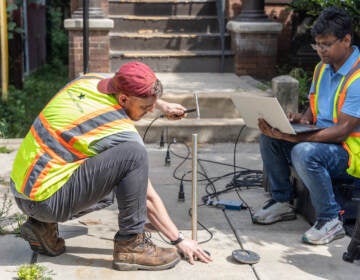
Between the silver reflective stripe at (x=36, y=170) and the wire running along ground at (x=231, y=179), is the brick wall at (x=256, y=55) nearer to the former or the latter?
the wire running along ground at (x=231, y=179)

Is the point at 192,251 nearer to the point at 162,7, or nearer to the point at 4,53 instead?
the point at 4,53

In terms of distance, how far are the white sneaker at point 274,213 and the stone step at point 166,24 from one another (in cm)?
607

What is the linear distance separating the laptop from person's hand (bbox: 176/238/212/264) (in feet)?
3.22

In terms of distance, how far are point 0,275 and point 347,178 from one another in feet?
7.84

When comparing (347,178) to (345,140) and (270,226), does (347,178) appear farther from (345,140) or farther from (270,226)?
(270,226)

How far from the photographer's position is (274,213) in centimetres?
468

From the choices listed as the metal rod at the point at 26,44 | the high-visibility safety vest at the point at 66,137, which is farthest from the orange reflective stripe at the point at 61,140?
the metal rod at the point at 26,44

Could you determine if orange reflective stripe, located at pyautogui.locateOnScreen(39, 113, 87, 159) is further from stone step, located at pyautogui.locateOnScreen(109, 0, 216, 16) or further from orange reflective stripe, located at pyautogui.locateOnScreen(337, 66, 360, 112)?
stone step, located at pyautogui.locateOnScreen(109, 0, 216, 16)

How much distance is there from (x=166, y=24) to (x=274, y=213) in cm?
623

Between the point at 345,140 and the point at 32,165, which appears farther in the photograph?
the point at 345,140

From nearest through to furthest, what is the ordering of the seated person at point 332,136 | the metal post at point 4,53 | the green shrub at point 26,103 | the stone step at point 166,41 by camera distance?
the seated person at point 332,136, the green shrub at point 26,103, the metal post at point 4,53, the stone step at point 166,41

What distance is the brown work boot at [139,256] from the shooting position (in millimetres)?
3777

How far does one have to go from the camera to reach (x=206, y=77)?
9.27 m

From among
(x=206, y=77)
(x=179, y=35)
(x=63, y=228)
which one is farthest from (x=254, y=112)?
(x=179, y=35)
